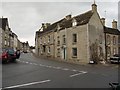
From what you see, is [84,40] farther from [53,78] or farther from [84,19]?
[53,78]

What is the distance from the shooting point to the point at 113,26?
163ft

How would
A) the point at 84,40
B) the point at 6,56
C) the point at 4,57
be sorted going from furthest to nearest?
the point at 84,40 → the point at 6,56 → the point at 4,57

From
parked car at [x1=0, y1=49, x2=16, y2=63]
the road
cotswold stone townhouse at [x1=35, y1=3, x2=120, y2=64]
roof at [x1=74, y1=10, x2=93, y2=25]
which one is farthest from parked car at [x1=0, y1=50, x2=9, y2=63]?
roof at [x1=74, y1=10, x2=93, y2=25]

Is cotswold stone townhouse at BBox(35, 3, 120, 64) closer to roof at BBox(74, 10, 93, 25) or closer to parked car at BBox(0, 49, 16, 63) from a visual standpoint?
roof at BBox(74, 10, 93, 25)

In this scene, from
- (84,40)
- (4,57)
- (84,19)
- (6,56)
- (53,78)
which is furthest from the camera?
(84,19)

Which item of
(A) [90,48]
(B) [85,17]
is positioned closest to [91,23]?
(B) [85,17]

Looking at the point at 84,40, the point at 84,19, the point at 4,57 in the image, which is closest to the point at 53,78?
the point at 4,57

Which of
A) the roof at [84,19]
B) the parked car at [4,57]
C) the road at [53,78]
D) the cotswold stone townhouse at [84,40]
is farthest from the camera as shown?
the roof at [84,19]

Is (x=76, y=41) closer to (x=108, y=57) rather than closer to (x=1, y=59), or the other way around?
(x=108, y=57)

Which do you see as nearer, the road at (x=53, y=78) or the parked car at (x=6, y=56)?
the road at (x=53, y=78)

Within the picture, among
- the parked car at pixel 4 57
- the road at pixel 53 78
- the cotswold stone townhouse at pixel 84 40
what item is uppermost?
the cotswold stone townhouse at pixel 84 40

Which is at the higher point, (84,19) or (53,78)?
(84,19)

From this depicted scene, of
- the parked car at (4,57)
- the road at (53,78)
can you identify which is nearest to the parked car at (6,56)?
the parked car at (4,57)

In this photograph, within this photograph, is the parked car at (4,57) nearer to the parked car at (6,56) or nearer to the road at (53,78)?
the parked car at (6,56)
